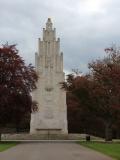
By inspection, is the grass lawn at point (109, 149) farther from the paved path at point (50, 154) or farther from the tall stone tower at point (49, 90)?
the tall stone tower at point (49, 90)

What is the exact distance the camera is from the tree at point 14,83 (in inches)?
2586

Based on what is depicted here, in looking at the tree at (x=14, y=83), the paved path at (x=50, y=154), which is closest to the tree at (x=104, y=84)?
the tree at (x=14, y=83)

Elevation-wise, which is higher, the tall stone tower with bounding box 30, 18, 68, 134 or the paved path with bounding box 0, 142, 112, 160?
the tall stone tower with bounding box 30, 18, 68, 134

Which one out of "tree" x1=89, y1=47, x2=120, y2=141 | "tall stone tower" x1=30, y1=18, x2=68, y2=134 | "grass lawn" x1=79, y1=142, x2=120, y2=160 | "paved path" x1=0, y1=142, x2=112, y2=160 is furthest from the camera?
"tall stone tower" x1=30, y1=18, x2=68, y2=134

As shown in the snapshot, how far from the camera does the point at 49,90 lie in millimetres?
87375

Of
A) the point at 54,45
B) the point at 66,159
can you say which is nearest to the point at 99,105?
the point at 54,45

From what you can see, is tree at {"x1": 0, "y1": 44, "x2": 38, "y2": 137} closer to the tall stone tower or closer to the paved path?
the tall stone tower

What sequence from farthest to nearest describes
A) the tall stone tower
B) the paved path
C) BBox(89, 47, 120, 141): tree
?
the tall stone tower → BBox(89, 47, 120, 141): tree → the paved path

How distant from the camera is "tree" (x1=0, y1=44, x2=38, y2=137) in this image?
215ft

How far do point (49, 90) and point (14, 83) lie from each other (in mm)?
22195

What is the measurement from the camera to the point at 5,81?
6669cm

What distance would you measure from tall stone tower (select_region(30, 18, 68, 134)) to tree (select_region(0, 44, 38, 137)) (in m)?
18.5

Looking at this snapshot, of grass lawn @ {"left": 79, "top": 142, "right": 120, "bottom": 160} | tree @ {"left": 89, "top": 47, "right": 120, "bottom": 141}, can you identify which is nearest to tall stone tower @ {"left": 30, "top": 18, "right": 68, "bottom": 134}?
tree @ {"left": 89, "top": 47, "right": 120, "bottom": 141}

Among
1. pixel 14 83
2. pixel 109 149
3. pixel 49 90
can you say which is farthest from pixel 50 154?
pixel 49 90
